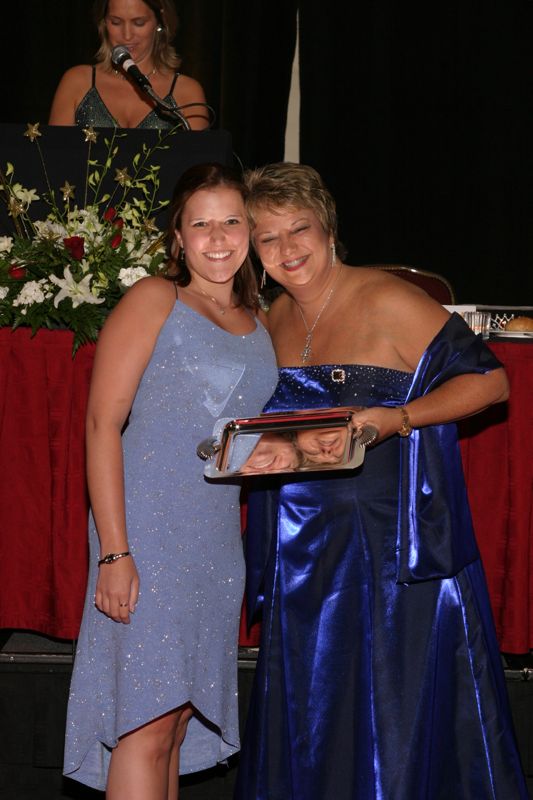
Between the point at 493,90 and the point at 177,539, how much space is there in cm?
414

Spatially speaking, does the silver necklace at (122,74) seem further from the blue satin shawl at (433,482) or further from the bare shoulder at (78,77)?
the blue satin shawl at (433,482)

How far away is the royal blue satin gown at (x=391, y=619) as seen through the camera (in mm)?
2439

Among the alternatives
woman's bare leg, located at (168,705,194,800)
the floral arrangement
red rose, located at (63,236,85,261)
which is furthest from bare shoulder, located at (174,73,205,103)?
woman's bare leg, located at (168,705,194,800)

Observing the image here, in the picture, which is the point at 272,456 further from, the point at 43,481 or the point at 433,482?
the point at 43,481

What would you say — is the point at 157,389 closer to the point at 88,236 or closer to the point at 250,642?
the point at 88,236

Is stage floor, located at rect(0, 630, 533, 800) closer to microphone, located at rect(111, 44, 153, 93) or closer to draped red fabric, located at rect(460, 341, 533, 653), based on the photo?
draped red fabric, located at rect(460, 341, 533, 653)

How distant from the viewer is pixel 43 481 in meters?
2.92

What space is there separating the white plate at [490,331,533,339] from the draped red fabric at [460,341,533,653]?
11 centimetres

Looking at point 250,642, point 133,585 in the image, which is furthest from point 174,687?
point 250,642

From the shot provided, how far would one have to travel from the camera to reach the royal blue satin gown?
8.00ft

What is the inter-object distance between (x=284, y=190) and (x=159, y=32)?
147cm

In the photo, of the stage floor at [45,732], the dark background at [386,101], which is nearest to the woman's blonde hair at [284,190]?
the stage floor at [45,732]

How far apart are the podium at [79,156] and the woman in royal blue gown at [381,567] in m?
0.53

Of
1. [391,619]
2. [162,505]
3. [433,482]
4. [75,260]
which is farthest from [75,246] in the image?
[391,619]
